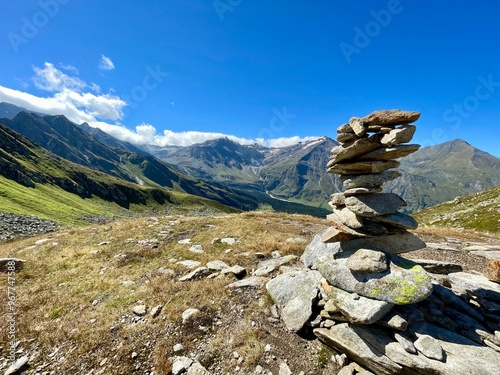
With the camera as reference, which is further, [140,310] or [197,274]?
[197,274]

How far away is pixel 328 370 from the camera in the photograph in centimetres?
823

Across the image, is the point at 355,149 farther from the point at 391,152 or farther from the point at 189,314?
the point at 189,314

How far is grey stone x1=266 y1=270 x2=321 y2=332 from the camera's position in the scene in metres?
10.0

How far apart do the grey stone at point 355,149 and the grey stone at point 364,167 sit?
36cm

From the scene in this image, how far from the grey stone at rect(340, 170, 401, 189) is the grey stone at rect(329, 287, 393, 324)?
4620 mm

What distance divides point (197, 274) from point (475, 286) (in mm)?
→ 13570

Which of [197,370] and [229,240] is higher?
[229,240]

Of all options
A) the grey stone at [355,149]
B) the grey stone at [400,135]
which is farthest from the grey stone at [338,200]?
the grey stone at [400,135]

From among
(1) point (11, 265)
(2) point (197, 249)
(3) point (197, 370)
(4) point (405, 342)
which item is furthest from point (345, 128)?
(1) point (11, 265)

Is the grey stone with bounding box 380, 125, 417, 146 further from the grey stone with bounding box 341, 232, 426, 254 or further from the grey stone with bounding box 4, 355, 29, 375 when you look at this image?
the grey stone with bounding box 4, 355, 29, 375

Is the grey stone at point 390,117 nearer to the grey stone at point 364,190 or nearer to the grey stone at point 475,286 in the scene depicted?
the grey stone at point 364,190

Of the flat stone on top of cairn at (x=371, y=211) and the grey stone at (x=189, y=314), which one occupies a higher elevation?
the flat stone on top of cairn at (x=371, y=211)

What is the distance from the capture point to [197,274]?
14469mm

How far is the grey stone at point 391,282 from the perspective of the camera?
8.20 metres
